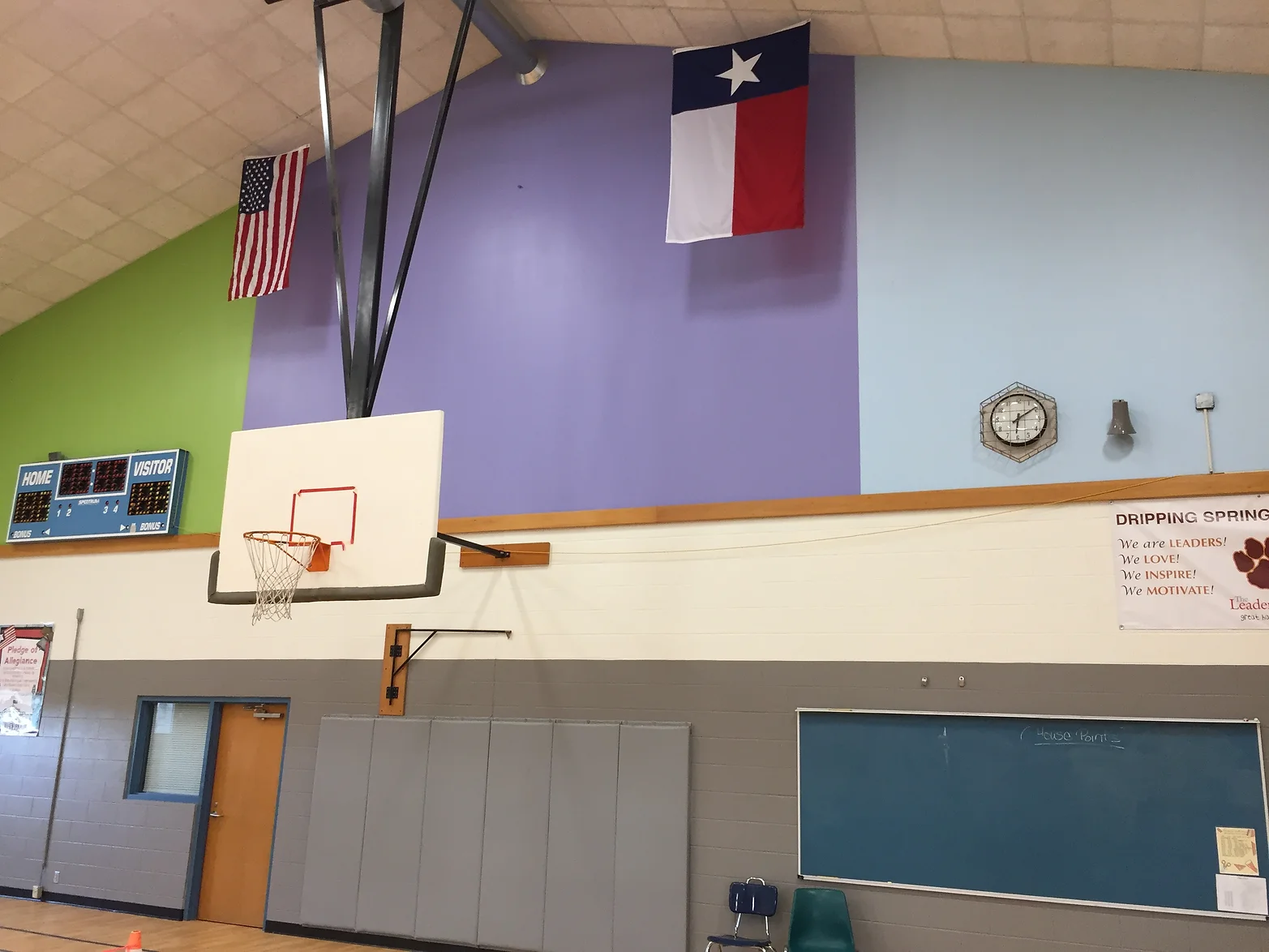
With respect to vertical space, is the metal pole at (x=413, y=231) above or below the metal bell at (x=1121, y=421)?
above

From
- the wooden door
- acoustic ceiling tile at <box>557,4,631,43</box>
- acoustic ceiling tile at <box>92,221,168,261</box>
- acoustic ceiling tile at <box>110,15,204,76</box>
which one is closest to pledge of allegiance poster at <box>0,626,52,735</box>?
the wooden door

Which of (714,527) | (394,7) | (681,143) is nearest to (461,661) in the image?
(714,527)

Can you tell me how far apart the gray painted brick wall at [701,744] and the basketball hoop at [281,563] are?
244 centimetres

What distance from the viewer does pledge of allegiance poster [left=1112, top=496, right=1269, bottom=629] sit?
6.65 m

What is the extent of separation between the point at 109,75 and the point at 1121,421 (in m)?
8.98

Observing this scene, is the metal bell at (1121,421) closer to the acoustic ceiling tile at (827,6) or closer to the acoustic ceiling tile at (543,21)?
the acoustic ceiling tile at (827,6)

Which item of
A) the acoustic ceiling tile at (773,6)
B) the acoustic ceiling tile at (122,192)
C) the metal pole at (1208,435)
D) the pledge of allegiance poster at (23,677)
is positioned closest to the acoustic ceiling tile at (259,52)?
the acoustic ceiling tile at (122,192)

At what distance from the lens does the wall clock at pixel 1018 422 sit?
24.0 ft

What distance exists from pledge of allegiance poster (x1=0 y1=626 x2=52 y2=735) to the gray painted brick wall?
0.19m

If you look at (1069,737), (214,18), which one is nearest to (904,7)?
(1069,737)

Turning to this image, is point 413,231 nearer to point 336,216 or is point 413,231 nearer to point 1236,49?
point 336,216

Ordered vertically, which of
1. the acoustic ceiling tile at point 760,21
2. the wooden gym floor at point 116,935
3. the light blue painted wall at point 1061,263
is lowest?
the wooden gym floor at point 116,935

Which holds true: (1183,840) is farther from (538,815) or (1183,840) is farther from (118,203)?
(118,203)

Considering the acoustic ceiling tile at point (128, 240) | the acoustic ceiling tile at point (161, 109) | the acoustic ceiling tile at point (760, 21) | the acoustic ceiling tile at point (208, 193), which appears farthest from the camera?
the acoustic ceiling tile at point (128, 240)
